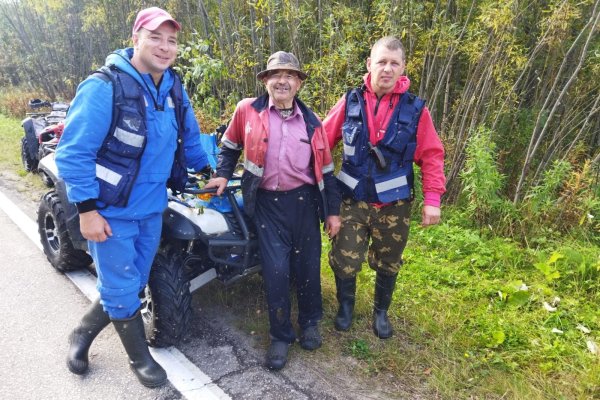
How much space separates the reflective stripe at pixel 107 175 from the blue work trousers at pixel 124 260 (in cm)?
21

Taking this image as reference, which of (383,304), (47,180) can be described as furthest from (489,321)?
(47,180)

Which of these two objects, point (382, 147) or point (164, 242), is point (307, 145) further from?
point (164, 242)

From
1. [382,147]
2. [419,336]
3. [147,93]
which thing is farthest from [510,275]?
[147,93]

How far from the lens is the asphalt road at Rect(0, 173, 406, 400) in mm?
2357

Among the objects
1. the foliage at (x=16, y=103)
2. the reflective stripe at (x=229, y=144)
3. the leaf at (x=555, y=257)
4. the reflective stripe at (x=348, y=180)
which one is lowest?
the foliage at (x=16, y=103)

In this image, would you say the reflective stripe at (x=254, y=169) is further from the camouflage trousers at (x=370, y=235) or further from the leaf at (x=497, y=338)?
the leaf at (x=497, y=338)

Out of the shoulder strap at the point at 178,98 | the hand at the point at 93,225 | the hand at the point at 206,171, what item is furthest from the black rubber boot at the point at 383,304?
the hand at the point at 93,225

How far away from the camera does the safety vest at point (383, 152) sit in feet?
8.55

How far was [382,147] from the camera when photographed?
8.70 ft

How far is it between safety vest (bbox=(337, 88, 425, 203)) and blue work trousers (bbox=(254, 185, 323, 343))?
12.3 inches

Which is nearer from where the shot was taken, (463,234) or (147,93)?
(147,93)

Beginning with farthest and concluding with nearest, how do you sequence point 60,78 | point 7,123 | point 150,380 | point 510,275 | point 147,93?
point 60,78 < point 7,123 < point 510,275 < point 150,380 < point 147,93

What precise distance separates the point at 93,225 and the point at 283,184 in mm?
1018

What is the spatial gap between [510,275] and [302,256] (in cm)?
191
